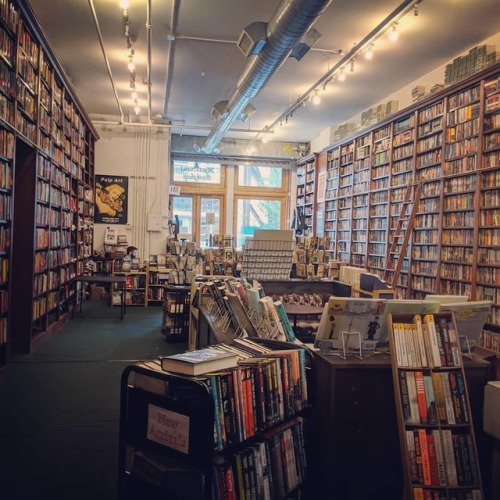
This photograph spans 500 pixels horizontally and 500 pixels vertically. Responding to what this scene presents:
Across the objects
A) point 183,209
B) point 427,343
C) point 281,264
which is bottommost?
point 427,343

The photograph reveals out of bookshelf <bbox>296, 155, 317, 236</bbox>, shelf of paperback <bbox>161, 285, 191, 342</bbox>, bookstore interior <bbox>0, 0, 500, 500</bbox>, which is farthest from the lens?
bookshelf <bbox>296, 155, 317, 236</bbox>

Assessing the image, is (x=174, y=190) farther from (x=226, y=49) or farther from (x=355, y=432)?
(x=355, y=432)

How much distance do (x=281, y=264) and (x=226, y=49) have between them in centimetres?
328

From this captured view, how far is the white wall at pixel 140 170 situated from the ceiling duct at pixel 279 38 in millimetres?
3845

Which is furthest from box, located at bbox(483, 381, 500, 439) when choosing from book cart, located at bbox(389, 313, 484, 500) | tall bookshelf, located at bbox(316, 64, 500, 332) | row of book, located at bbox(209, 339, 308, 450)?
tall bookshelf, located at bbox(316, 64, 500, 332)

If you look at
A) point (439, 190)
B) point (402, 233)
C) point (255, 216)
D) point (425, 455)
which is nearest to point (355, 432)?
point (425, 455)

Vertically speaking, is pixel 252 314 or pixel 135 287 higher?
pixel 252 314

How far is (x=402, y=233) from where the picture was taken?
789 centimetres

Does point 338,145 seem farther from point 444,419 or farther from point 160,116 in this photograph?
point 444,419

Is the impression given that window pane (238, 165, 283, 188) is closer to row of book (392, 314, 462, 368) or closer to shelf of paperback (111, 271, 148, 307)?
shelf of paperback (111, 271, 148, 307)

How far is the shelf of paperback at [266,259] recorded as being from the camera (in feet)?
20.0

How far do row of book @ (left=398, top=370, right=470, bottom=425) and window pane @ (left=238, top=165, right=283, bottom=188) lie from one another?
36.3 ft

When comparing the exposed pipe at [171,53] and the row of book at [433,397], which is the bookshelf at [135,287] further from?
the row of book at [433,397]

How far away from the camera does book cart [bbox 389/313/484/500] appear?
7.75 feet
